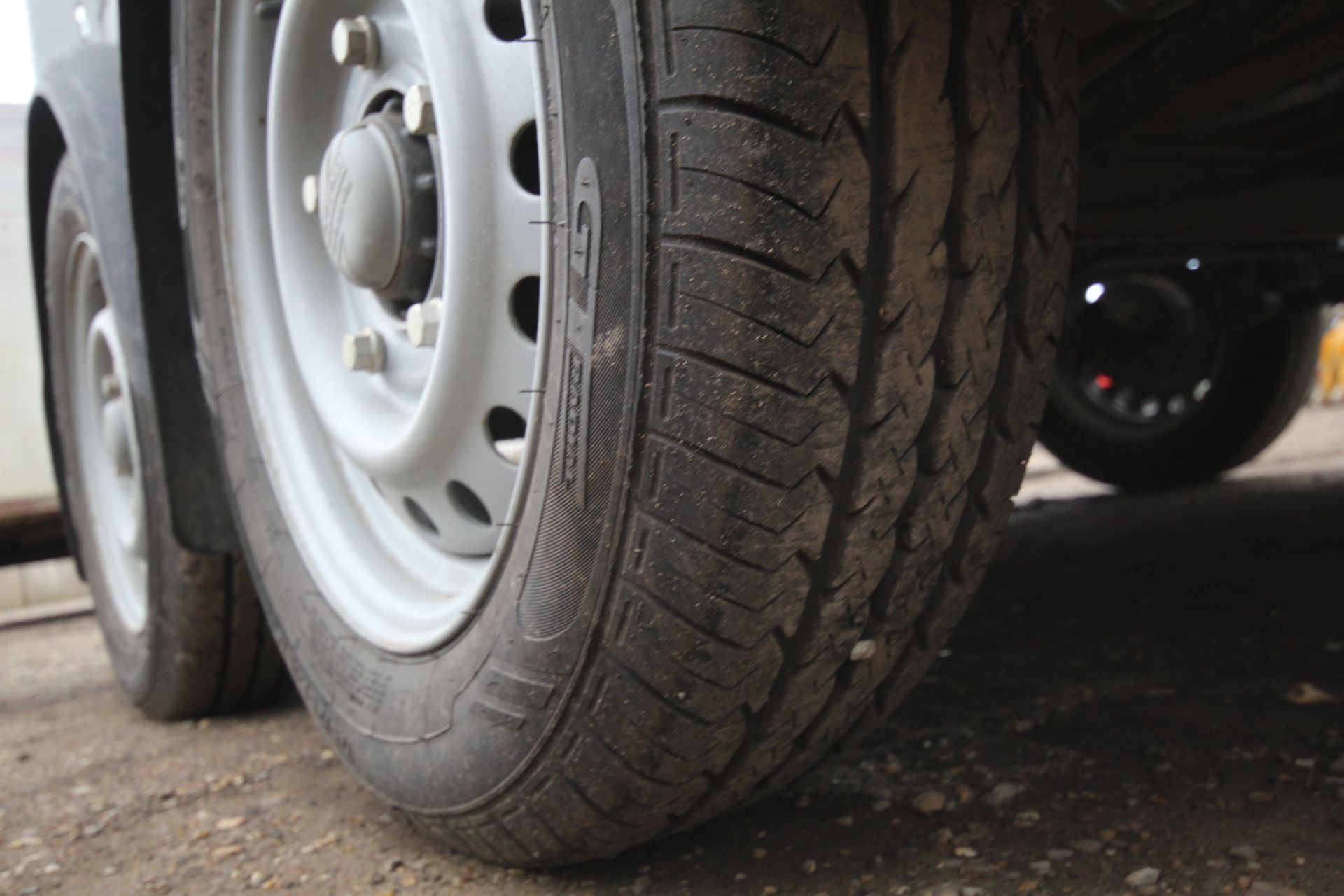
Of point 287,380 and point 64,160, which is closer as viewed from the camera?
point 287,380

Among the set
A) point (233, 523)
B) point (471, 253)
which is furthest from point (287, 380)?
point (471, 253)

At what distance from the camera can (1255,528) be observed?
2824 mm

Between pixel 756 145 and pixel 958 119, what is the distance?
0.19 m

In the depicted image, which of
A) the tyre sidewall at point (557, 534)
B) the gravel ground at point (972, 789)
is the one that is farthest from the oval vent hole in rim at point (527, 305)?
the gravel ground at point (972, 789)

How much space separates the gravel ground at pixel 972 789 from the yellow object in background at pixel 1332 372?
28.3 feet

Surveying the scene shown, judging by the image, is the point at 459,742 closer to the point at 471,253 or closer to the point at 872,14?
the point at 471,253

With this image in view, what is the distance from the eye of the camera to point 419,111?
3.82 ft

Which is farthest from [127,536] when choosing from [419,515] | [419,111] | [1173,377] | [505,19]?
[1173,377]

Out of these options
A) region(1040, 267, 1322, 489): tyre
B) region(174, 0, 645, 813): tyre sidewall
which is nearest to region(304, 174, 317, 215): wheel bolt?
region(174, 0, 645, 813): tyre sidewall

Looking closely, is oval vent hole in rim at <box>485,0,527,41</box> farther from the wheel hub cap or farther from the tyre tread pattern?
the tyre tread pattern

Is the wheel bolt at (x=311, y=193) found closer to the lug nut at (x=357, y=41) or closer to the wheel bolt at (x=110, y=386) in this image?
the lug nut at (x=357, y=41)

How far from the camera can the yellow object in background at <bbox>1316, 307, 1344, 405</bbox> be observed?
9.62 m

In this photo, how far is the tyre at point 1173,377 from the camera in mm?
3564

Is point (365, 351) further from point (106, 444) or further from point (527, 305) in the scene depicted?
point (106, 444)
